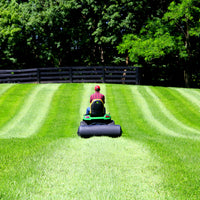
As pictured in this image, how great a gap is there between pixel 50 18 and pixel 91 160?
27.4m

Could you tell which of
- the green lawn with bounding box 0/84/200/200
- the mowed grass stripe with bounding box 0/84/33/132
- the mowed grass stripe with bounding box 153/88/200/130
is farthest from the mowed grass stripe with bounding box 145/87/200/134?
the mowed grass stripe with bounding box 0/84/33/132

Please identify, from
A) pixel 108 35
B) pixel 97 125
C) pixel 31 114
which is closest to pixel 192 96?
pixel 31 114

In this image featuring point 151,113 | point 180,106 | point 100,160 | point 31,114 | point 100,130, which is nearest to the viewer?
point 100,160

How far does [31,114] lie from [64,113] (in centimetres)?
197

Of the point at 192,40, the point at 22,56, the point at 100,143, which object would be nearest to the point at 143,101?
the point at 100,143

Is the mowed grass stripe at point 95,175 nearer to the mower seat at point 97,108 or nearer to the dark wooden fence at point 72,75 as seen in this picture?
the mower seat at point 97,108

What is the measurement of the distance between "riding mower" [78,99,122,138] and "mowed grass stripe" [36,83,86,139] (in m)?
1.95

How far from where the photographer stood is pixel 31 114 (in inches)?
590

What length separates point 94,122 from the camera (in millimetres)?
9352

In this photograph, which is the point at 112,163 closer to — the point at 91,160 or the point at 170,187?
the point at 91,160

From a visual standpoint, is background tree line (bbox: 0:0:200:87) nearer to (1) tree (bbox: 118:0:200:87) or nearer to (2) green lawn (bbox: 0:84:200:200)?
(1) tree (bbox: 118:0:200:87)

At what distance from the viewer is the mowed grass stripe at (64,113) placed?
39.6 feet

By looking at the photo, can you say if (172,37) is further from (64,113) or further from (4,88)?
(4,88)

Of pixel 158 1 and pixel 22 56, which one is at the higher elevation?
pixel 158 1
